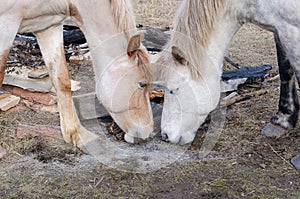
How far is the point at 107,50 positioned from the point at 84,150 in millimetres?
930

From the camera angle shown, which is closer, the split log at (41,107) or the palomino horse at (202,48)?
the palomino horse at (202,48)

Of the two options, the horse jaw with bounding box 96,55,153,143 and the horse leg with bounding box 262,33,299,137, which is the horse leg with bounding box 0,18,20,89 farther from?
the horse leg with bounding box 262,33,299,137

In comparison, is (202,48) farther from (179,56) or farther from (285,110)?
(285,110)

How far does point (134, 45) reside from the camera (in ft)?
12.3

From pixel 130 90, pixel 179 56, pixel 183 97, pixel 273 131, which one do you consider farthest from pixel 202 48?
pixel 273 131

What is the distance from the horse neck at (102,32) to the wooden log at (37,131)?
0.85 meters

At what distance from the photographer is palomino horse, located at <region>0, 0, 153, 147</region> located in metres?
3.73

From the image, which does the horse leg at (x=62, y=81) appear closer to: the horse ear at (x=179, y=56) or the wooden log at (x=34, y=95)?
the wooden log at (x=34, y=95)

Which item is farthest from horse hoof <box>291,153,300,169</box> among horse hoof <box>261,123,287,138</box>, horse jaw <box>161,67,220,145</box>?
horse jaw <box>161,67,220,145</box>

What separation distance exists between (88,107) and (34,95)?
653mm

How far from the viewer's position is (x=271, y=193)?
359 centimetres

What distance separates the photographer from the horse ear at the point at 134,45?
145 inches

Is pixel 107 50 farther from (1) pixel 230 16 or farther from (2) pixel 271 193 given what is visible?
(2) pixel 271 193

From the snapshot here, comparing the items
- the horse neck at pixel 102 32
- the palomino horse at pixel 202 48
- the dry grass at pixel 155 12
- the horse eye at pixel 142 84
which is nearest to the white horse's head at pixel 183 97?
the palomino horse at pixel 202 48
